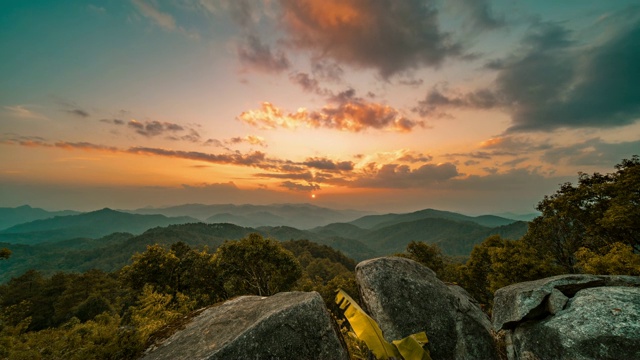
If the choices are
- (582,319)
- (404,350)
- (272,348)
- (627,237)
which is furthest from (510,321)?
(627,237)

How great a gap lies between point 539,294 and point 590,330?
2.33 meters

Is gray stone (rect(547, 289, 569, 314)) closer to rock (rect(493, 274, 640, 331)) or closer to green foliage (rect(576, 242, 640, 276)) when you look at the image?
rock (rect(493, 274, 640, 331))

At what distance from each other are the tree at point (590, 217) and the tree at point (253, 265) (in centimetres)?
3340

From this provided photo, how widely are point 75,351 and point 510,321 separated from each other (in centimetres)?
1642

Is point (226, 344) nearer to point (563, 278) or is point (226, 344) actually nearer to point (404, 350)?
point (404, 350)

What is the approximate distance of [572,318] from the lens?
8.78 meters

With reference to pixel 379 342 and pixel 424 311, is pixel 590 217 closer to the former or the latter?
pixel 424 311

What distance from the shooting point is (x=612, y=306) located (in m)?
8.44

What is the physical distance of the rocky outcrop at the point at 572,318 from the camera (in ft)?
25.3

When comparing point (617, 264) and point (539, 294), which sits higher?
point (539, 294)

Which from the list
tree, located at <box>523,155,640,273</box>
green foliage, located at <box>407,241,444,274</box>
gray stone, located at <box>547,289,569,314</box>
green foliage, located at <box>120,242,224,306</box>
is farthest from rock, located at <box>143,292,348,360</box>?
green foliage, located at <box>407,241,444,274</box>

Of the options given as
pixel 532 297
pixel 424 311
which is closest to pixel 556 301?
pixel 532 297

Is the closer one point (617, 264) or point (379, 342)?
point (379, 342)

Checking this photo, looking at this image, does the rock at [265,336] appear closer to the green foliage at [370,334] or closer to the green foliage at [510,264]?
the green foliage at [370,334]
